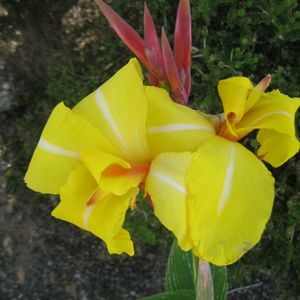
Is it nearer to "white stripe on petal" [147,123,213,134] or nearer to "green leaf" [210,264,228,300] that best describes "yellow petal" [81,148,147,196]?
"white stripe on petal" [147,123,213,134]

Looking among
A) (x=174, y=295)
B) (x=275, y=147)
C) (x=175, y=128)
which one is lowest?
(x=174, y=295)

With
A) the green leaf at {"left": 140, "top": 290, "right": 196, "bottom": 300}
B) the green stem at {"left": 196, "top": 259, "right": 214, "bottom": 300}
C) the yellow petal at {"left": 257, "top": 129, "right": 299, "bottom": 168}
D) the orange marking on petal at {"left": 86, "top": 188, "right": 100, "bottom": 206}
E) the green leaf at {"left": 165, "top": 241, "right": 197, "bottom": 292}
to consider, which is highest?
the orange marking on petal at {"left": 86, "top": 188, "right": 100, "bottom": 206}

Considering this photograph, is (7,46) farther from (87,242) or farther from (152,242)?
(152,242)

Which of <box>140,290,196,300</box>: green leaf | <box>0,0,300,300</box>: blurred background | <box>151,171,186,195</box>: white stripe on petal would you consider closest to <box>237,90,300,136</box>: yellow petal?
<box>151,171,186,195</box>: white stripe on petal

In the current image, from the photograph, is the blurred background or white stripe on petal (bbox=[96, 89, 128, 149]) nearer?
white stripe on petal (bbox=[96, 89, 128, 149])

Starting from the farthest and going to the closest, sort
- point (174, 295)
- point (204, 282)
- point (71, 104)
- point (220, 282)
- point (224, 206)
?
Result: point (71, 104), point (220, 282), point (174, 295), point (204, 282), point (224, 206)

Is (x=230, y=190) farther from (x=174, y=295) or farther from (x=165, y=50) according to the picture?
(x=174, y=295)

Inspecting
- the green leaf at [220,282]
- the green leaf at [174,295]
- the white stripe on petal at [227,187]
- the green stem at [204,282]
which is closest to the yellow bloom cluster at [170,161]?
the white stripe on petal at [227,187]

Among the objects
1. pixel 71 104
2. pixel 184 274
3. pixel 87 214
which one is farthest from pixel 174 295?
pixel 71 104
